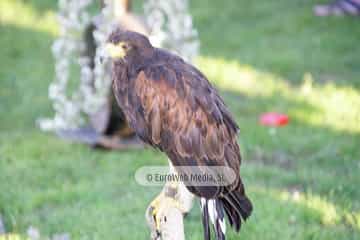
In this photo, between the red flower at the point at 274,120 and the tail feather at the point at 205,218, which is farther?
the red flower at the point at 274,120

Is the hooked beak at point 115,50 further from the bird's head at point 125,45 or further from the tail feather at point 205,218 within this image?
the tail feather at point 205,218

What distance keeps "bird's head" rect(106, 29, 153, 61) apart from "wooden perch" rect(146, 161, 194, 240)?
2.25ft

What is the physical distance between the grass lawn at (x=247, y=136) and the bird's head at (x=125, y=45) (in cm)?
153

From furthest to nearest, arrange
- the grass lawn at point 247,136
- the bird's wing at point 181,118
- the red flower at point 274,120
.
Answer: the red flower at point 274,120 → the grass lawn at point 247,136 → the bird's wing at point 181,118

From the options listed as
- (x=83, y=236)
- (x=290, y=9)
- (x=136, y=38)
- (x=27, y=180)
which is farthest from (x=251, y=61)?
(x=136, y=38)

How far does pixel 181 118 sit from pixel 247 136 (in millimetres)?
3253

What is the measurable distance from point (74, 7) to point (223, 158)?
3500 mm

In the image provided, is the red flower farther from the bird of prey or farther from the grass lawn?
the bird of prey

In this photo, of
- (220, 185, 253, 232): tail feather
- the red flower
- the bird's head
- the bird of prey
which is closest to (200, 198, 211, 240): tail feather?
the bird of prey

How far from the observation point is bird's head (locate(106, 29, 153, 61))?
3.50 m

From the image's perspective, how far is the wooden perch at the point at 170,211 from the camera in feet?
11.5

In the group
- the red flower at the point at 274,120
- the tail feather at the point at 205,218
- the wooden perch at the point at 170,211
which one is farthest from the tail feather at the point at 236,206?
the red flower at the point at 274,120

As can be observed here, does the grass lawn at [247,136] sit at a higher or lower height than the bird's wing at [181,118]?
lower

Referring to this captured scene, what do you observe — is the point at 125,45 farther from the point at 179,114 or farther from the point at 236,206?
the point at 236,206
